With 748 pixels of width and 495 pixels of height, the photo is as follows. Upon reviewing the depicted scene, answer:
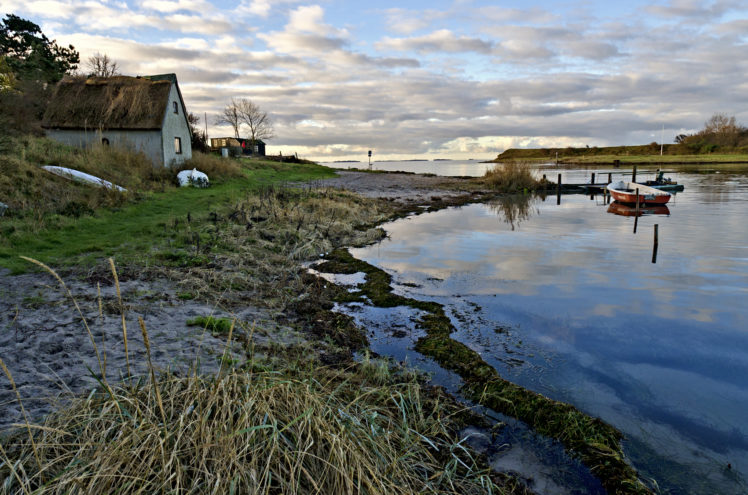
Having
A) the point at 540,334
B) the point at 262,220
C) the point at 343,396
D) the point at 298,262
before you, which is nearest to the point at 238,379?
the point at 343,396

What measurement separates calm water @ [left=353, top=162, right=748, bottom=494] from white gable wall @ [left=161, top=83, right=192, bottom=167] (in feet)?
57.1

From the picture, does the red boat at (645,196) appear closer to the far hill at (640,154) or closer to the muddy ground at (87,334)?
the muddy ground at (87,334)


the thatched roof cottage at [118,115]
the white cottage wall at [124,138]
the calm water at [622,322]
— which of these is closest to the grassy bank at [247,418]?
the calm water at [622,322]

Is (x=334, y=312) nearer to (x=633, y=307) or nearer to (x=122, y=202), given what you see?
(x=633, y=307)

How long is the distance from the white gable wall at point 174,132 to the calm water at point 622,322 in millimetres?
17408

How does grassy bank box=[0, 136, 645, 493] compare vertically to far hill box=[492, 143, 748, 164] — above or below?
below

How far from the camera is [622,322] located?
27.5 feet

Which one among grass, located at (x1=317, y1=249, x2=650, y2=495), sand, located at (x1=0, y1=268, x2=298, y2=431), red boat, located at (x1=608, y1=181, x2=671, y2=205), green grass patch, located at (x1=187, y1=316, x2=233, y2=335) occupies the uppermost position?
red boat, located at (x1=608, y1=181, x2=671, y2=205)

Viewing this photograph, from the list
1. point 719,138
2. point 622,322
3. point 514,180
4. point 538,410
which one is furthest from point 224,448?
point 719,138

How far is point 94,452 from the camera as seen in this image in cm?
295

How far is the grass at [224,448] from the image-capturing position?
277cm

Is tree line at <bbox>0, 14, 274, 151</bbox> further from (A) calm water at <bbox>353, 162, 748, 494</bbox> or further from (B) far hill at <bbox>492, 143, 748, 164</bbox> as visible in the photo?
(B) far hill at <bbox>492, 143, 748, 164</bbox>

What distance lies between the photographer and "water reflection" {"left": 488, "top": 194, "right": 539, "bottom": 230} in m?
23.4

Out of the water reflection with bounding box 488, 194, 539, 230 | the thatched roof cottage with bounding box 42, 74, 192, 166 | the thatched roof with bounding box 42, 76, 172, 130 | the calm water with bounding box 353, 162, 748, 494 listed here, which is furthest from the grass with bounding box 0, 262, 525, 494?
the thatched roof with bounding box 42, 76, 172, 130
